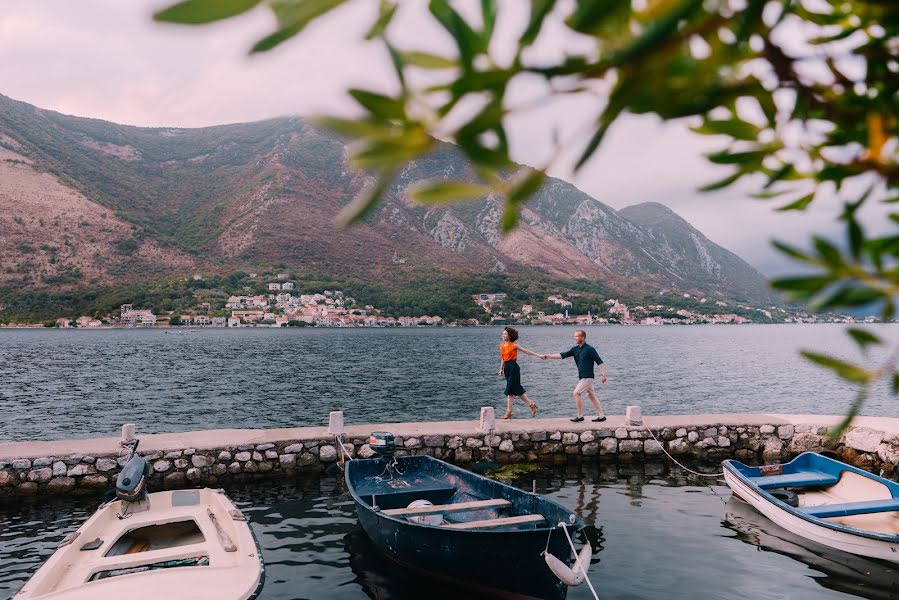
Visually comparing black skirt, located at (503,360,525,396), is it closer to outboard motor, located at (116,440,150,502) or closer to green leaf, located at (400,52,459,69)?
outboard motor, located at (116,440,150,502)

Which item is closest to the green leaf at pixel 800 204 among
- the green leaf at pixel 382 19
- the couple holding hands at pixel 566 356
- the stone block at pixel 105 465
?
the green leaf at pixel 382 19

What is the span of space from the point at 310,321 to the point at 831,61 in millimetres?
155315

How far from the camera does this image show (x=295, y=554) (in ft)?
31.4

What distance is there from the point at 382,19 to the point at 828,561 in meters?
11.3

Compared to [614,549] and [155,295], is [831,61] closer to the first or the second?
[614,549]

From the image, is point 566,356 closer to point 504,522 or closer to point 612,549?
point 612,549

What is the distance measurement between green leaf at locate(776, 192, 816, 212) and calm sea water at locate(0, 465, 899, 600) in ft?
25.9

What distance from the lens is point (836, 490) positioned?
1081cm

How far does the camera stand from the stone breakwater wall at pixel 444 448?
39.4ft

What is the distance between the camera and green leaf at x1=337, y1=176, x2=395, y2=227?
0.63 metres

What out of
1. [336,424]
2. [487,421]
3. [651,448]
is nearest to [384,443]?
[336,424]

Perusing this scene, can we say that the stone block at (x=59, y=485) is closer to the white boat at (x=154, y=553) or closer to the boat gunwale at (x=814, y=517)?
the white boat at (x=154, y=553)

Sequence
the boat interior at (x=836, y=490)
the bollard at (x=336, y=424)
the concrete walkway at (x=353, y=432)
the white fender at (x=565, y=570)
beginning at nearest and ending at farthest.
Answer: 1. the white fender at (x=565, y=570)
2. the boat interior at (x=836, y=490)
3. the concrete walkway at (x=353, y=432)
4. the bollard at (x=336, y=424)

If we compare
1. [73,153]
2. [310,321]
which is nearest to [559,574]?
[310,321]
